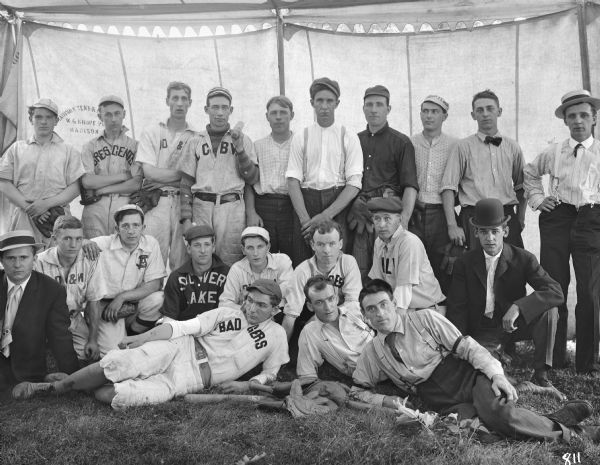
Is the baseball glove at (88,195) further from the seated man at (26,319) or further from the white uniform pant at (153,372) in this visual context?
the white uniform pant at (153,372)

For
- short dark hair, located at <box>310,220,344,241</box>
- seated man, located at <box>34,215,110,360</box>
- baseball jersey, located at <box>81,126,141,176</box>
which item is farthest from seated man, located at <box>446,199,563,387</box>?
baseball jersey, located at <box>81,126,141,176</box>

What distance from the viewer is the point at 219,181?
18.5 ft

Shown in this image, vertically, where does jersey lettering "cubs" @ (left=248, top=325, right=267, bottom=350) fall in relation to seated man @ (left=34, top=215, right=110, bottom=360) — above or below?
below

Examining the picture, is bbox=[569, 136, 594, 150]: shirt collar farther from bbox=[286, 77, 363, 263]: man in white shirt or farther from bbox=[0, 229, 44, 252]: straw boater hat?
bbox=[0, 229, 44, 252]: straw boater hat

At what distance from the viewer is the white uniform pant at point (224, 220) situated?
561cm

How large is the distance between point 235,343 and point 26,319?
1.47 meters

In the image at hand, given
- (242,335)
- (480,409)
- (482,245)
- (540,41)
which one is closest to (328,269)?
(242,335)

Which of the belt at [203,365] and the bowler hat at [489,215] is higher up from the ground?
the bowler hat at [489,215]

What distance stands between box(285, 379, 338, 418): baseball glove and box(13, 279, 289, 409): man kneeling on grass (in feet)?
1.76

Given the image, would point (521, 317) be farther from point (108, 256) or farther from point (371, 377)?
point (108, 256)

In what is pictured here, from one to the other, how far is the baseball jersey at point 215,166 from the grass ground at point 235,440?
7.20 ft

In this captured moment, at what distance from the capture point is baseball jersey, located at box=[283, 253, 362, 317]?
198 inches

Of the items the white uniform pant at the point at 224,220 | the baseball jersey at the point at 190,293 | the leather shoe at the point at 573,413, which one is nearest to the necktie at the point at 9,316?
the baseball jersey at the point at 190,293

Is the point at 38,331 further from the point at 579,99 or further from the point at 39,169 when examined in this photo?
the point at 579,99
